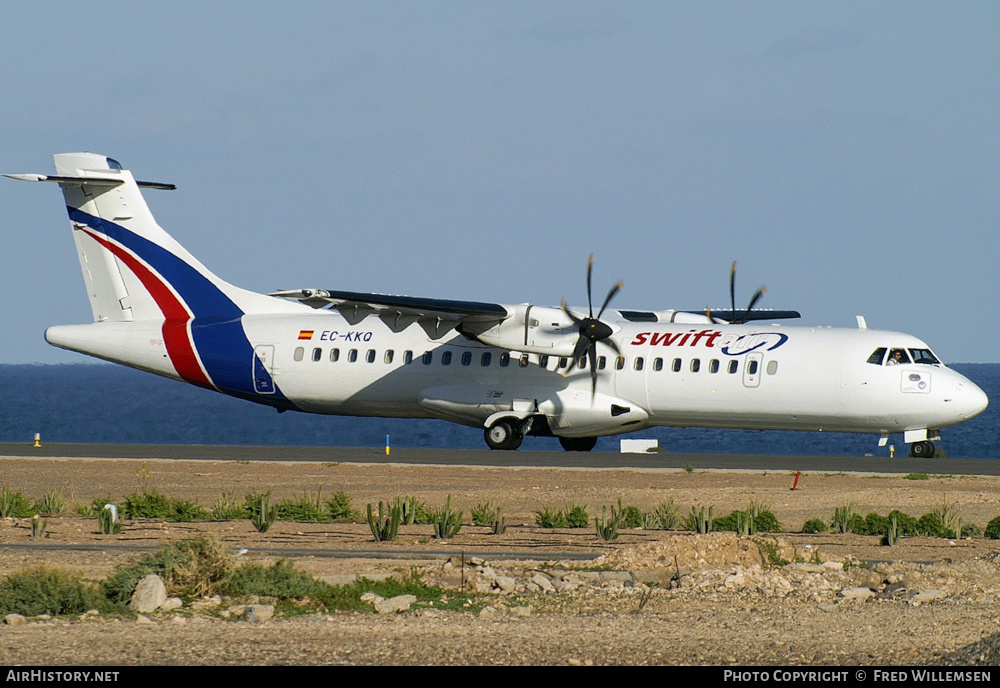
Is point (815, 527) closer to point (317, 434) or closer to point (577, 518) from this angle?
point (577, 518)

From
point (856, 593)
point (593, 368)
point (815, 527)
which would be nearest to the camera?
point (856, 593)

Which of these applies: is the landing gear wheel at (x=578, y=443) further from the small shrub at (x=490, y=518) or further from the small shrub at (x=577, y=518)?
the small shrub at (x=577, y=518)

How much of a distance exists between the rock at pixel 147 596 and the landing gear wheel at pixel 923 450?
2197 centimetres

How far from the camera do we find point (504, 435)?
31688 millimetres

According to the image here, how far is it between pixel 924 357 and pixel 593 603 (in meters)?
19.1

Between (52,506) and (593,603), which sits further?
(52,506)

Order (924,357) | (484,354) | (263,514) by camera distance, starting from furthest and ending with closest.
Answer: (484,354)
(924,357)
(263,514)

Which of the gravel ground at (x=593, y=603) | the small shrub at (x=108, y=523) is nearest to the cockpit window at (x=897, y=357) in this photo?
the gravel ground at (x=593, y=603)

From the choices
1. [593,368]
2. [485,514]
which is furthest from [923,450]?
[485,514]

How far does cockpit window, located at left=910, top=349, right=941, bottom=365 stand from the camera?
28569 millimetres

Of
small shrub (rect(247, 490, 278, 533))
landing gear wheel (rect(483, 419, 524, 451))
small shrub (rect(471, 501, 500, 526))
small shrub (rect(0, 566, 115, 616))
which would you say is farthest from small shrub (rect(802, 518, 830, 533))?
landing gear wheel (rect(483, 419, 524, 451))

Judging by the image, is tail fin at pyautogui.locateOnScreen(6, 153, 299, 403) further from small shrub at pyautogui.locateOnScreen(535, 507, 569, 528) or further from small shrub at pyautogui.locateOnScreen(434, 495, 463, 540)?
small shrub at pyautogui.locateOnScreen(434, 495, 463, 540)

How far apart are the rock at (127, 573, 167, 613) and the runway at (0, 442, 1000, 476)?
16987 mm
